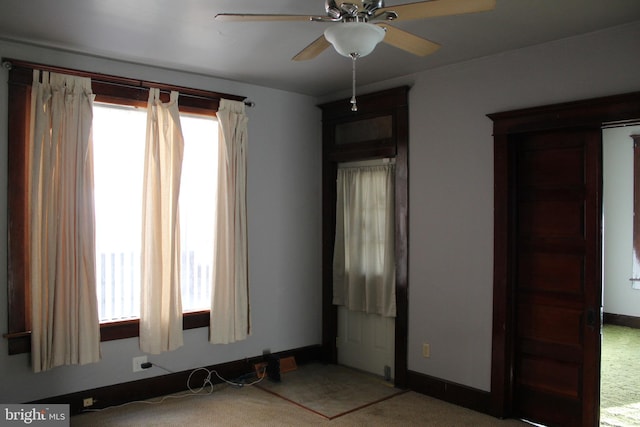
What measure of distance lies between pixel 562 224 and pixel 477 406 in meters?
1.48

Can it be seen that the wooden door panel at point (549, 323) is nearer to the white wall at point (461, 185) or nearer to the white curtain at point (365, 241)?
the white wall at point (461, 185)

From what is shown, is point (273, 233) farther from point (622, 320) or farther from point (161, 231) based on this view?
point (622, 320)

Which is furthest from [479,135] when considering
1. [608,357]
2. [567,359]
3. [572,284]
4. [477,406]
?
[608,357]

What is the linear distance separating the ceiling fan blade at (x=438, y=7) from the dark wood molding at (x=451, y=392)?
2.79 metres

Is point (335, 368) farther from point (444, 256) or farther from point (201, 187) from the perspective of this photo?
point (201, 187)

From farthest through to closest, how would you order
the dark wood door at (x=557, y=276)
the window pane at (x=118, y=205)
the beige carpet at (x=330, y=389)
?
the beige carpet at (x=330, y=389) < the window pane at (x=118, y=205) < the dark wood door at (x=557, y=276)

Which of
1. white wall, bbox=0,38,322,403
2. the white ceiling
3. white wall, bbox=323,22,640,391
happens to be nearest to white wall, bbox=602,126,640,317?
white wall, bbox=323,22,640,391

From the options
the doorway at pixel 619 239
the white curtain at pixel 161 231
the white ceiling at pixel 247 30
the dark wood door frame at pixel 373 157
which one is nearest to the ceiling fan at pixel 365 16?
the white ceiling at pixel 247 30

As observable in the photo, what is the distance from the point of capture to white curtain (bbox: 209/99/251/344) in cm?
421

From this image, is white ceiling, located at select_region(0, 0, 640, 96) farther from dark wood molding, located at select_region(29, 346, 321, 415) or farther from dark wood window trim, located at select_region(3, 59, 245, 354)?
dark wood molding, located at select_region(29, 346, 321, 415)

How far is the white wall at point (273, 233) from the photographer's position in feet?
12.7

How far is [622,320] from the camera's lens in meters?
6.21

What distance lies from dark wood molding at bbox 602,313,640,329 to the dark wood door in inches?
138

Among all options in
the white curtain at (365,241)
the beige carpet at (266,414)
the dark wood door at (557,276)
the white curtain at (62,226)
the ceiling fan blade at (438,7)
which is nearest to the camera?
the ceiling fan blade at (438,7)
